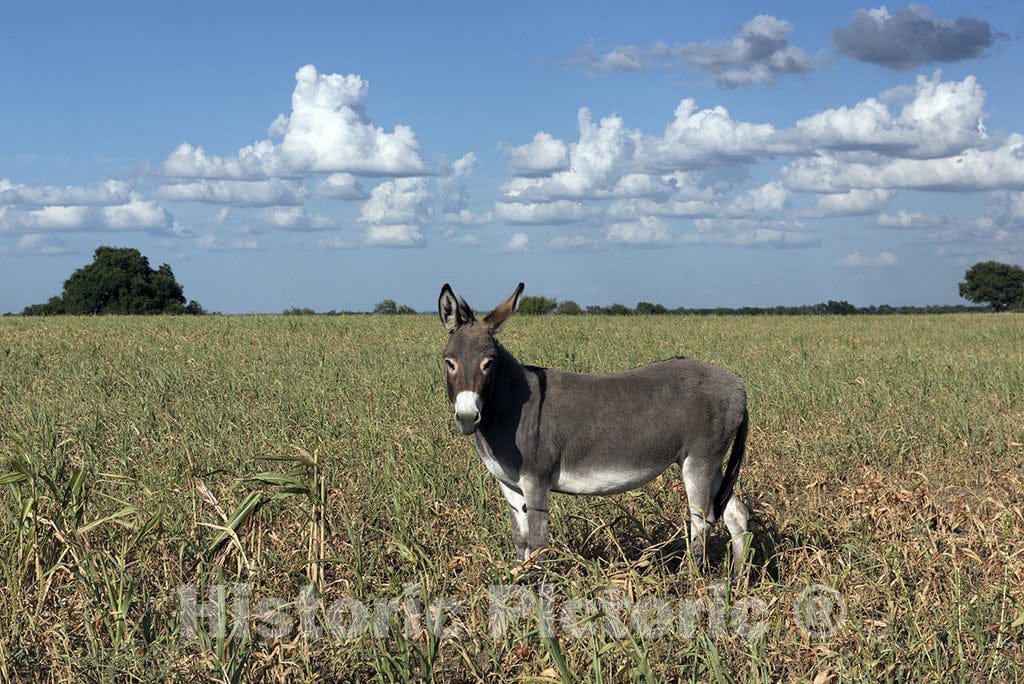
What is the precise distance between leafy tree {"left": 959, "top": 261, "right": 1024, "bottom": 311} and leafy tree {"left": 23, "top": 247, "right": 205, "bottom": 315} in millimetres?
115486

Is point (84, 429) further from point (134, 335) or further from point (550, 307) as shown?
point (550, 307)

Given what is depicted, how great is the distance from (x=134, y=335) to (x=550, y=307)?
2839 cm

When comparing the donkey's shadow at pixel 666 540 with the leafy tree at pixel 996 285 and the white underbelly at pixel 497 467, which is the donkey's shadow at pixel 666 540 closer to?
the white underbelly at pixel 497 467

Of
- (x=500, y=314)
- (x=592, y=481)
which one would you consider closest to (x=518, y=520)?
(x=592, y=481)

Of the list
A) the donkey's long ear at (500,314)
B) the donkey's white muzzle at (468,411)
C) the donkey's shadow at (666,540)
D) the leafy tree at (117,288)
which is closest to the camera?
the donkey's white muzzle at (468,411)

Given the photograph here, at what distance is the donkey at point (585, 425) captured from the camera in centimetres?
512

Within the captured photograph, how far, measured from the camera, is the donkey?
5125mm

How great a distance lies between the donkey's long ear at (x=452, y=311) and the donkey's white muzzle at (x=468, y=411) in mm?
551

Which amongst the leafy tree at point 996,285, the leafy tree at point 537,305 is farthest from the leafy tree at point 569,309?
the leafy tree at point 996,285

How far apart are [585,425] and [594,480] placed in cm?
37

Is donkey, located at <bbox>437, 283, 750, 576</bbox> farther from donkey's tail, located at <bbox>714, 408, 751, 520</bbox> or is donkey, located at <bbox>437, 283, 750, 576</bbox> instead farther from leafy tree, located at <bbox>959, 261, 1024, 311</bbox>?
leafy tree, located at <bbox>959, 261, 1024, 311</bbox>

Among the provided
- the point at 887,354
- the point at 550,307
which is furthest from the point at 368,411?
the point at 550,307

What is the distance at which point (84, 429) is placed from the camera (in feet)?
31.8

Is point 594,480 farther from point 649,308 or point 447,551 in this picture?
point 649,308
